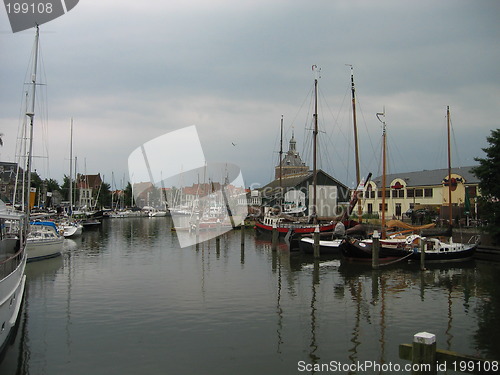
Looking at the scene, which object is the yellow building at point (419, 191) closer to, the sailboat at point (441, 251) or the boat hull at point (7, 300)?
the sailboat at point (441, 251)

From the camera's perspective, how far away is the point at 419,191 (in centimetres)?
6762

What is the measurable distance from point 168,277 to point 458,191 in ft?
164

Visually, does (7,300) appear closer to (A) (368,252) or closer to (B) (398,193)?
(A) (368,252)

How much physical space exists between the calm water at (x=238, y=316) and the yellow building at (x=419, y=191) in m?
31.3

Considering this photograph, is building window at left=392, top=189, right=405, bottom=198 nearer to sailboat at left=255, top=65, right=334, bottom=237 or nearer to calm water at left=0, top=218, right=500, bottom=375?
sailboat at left=255, top=65, right=334, bottom=237

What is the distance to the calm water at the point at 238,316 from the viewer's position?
14125mm

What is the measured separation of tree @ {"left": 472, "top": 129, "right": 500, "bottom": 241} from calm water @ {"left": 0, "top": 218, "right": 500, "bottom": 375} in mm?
4609

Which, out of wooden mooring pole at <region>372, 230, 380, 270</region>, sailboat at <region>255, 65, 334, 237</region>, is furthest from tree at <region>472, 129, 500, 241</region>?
sailboat at <region>255, 65, 334, 237</region>

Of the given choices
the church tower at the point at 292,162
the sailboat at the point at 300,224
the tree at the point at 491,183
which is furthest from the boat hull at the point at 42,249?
the church tower at the point at 292,162

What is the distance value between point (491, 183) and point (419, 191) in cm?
3137

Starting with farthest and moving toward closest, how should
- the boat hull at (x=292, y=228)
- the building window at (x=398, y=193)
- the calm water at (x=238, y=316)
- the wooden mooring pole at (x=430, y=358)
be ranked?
the building window at (x=398, y=193) < the boat hull at (x=292, y=228) < the calm water at (x=238, y=316) < the wooden mooring pole at (x=430, y=358)

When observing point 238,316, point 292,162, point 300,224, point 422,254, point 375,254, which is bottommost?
point 238,316

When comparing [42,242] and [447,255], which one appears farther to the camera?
[42,242]

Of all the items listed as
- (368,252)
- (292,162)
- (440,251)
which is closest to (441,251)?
(440,251)
